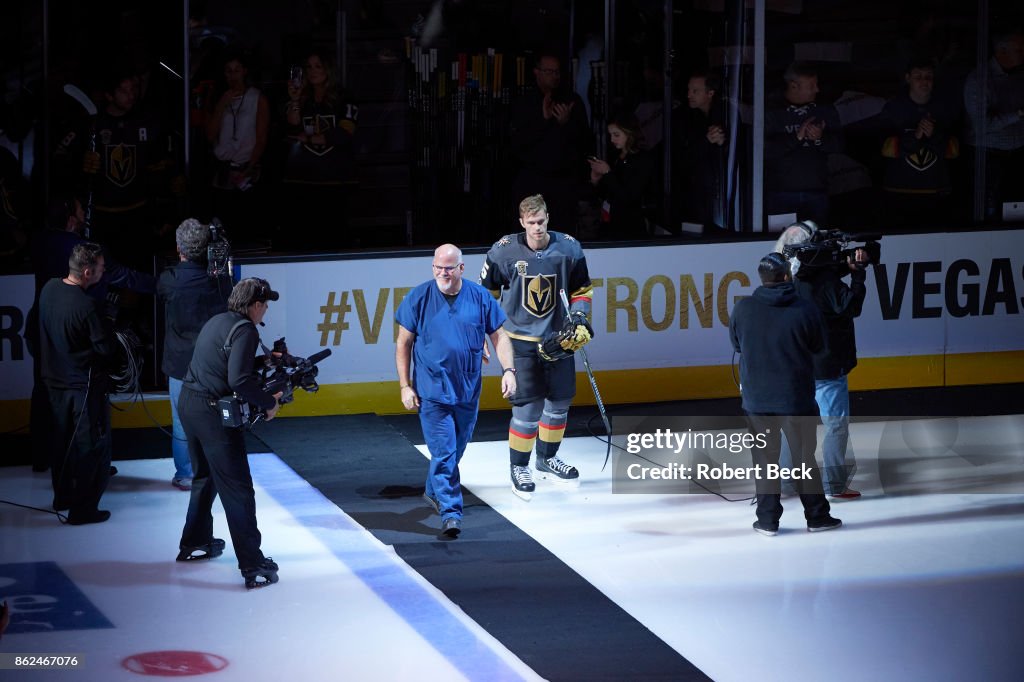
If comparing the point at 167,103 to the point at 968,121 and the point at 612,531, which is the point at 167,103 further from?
the point at 968,121

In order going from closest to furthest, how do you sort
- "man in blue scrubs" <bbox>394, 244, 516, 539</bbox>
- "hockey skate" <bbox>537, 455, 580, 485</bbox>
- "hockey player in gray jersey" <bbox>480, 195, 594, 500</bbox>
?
1. "man in blue scrubs" <bbox>394, 244, 516, 539</bbox>
2. "hockey player in gray jersey" <bbox>480, 195, 594, 500</bbox>
3. "hockey skate" <bbox>537, 455, 580, 485</bbox>

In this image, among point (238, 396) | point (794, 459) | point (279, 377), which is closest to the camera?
point (238, 396)

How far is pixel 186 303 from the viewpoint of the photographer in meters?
9.89

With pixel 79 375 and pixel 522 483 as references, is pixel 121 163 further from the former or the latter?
pixel 522 483

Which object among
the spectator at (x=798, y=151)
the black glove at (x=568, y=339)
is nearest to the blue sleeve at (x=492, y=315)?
the black glove at (x=568, y=339)

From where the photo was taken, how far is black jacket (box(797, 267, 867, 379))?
9.70 meters

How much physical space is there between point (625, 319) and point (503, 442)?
164 cm

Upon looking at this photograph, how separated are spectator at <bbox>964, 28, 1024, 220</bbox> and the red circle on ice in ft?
29.5

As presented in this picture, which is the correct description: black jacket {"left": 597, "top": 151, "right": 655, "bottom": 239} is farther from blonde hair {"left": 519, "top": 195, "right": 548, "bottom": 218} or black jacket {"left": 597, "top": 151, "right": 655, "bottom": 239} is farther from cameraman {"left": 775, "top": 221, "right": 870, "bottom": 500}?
cameraman {"left": 775, "top": 221, "right": 870, "bottom": 500}

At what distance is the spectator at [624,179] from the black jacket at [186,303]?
4.34 m

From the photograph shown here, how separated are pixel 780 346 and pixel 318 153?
5266 millimetres

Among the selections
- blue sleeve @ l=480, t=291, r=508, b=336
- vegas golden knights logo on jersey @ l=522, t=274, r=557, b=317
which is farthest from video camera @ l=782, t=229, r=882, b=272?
blue sleeve @ l=480, t=291, r=508, b=336

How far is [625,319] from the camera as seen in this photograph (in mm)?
12789

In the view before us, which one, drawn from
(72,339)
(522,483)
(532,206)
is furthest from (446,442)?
(72,339)
